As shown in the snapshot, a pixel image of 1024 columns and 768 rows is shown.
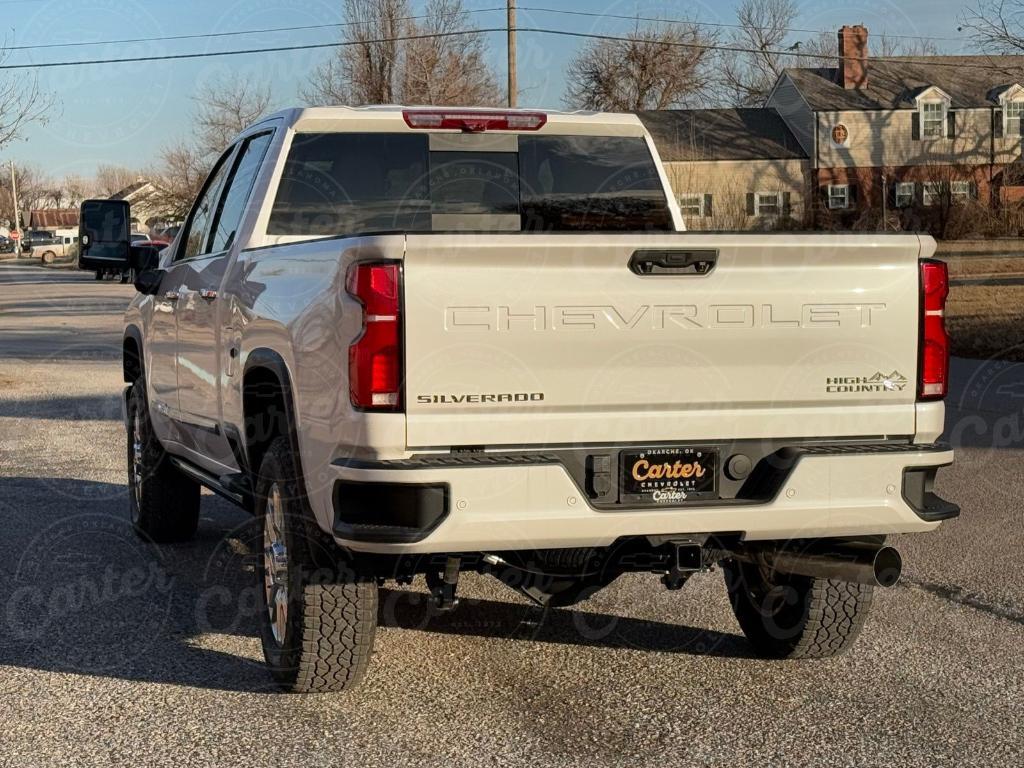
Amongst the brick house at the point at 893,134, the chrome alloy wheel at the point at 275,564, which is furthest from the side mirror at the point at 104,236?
the brick house at the point at 893,134

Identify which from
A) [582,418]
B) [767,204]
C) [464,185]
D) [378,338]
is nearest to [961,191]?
[767,204]

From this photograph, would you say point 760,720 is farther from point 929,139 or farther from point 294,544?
point 929,139

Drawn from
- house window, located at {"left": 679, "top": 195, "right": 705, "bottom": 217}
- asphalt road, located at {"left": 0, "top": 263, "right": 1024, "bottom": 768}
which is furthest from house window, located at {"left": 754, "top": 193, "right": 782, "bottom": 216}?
asphalt road, located at {"left": 0, "top": 263, "right": 1024, "bottom": 768}

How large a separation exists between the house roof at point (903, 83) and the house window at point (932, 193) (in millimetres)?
3804

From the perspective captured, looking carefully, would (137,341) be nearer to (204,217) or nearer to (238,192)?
(204,217)

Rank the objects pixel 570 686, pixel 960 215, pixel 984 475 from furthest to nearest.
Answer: pixel 960 215
pixel 984 475
pixel 570 686

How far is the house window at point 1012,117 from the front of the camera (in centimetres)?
5828

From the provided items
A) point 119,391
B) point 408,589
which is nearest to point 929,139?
point 119,391

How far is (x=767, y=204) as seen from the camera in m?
58.1

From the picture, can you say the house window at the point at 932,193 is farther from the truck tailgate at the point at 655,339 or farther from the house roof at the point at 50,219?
the house roof at the point at 50,219

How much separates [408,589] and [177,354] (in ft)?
5.39

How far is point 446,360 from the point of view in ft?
14.4

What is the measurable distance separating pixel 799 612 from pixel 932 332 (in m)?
1.28

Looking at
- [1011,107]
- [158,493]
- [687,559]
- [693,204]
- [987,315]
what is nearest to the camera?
[687,559]
